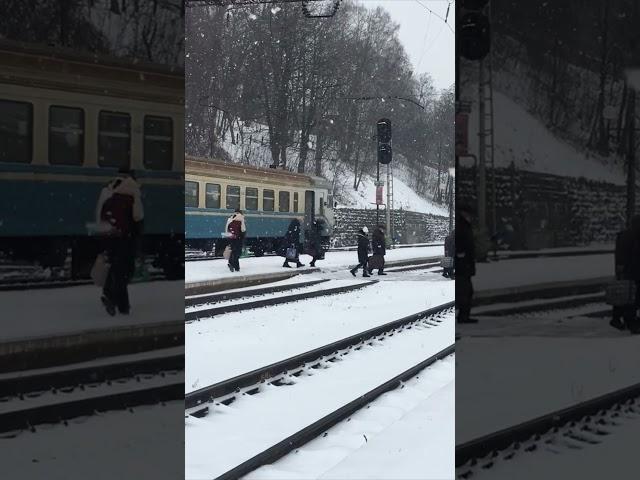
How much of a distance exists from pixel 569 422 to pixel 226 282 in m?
5.15

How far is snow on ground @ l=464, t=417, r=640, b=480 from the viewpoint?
6.48 ft

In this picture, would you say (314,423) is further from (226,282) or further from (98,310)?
(226,282)

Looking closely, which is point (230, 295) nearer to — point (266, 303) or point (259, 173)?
point (266, 303)

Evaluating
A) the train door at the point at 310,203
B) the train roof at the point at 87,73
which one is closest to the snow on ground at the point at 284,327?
the train door at the point at 310,203

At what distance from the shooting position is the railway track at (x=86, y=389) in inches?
74.5

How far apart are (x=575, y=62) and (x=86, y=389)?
1894mm

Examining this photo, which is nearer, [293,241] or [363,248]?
[363,248]

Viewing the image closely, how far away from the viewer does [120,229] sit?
2133mm

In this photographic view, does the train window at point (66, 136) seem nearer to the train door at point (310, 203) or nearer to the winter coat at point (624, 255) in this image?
the winter coat at point (624, 255)

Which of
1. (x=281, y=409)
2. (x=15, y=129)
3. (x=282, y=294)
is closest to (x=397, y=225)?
(x=282, y=294)

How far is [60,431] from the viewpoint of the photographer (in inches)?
77.2

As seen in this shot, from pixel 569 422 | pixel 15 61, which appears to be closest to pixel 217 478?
pixel 569 422

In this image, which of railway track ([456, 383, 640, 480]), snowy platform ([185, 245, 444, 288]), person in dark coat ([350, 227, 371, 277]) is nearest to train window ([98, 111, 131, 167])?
railway track ([456, 383, 640, 480])

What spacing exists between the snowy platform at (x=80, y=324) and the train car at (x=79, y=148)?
0.09 meters
